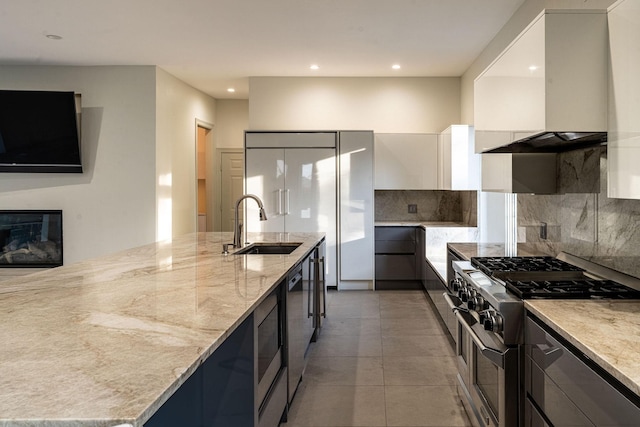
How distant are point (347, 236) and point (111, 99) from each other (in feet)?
11.0

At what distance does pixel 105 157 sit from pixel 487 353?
505 centimetres

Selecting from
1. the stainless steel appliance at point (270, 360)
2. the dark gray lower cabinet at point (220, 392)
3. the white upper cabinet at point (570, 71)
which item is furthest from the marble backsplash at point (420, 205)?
the dark gray lower cabinet at point (220, 392)

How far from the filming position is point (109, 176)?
5.29 m

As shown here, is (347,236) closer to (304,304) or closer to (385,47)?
(385,47)

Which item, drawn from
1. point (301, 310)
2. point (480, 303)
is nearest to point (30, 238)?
point (301, 310)

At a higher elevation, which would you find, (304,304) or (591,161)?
(591,161)

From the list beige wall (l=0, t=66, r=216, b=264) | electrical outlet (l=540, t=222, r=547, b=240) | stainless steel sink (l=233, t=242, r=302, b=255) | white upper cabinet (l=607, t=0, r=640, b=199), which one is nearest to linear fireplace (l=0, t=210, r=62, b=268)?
beige wall (l=0, t=66, r=216, b=264)

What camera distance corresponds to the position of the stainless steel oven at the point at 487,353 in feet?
5.39

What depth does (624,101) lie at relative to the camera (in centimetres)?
152

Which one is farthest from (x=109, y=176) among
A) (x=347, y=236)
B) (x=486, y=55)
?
(x=486, y=55)

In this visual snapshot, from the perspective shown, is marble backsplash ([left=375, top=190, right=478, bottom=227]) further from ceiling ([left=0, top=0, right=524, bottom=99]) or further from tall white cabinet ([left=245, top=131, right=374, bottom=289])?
ceiling ([left=0, top=0, right=524, bottom=99])

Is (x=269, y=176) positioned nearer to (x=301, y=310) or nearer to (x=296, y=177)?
(x=296, y=177)

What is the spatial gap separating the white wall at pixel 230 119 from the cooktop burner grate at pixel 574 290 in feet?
19.9

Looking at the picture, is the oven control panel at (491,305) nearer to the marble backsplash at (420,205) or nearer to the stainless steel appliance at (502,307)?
the stainless steel appliance at (502,307)
